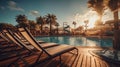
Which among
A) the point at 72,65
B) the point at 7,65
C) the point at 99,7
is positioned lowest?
the point at 72,65

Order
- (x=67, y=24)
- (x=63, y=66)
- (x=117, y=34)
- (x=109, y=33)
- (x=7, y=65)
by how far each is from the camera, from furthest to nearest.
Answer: (x=67, y=24) < (x=109, y=33) < (x=117, y=34) < (x=63, y=66) < (x=7, y=65)

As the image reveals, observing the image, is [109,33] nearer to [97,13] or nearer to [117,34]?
[97,13]

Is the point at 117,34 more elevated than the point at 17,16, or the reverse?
the point at 17,16

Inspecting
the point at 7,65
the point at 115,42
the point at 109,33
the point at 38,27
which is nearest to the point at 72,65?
the point at 7,65

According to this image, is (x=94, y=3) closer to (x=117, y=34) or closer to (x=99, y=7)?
(x=99, y=7)

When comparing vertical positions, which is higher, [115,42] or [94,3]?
[94,3]

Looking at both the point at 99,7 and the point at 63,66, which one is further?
the point at 99,7

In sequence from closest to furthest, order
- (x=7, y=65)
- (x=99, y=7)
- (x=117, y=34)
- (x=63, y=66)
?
(x=7, y=65), (x=63, y=66), (x=117, y=34), (x=99, y=7)

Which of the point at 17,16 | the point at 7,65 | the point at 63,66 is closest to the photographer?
the point at 7,65

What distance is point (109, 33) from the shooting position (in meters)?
21.6

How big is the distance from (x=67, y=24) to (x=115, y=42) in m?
36.4

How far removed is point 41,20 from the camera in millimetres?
40250

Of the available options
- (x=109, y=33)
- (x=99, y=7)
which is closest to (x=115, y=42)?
(x=109, y=33)

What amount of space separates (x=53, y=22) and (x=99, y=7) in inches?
830
